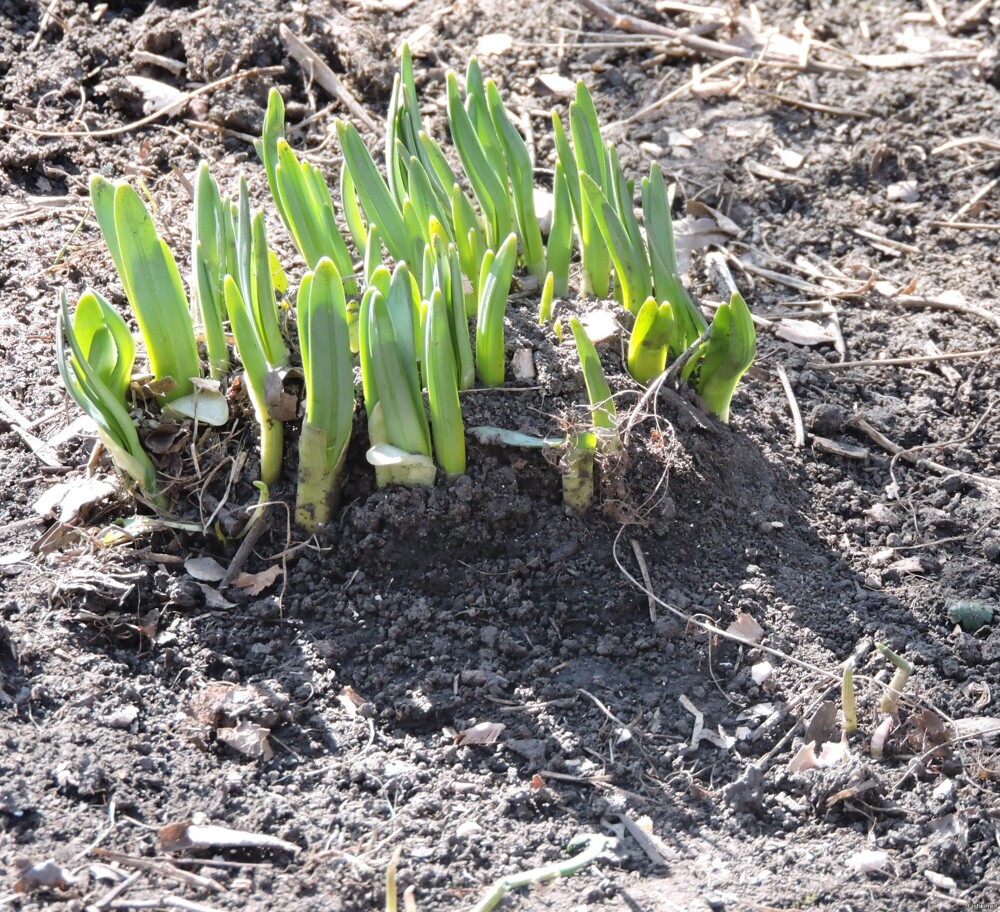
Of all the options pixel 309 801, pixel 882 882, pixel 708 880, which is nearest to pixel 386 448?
pixel 309 801

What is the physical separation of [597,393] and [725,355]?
0.37 m

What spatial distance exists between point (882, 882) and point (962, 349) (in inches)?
64.3

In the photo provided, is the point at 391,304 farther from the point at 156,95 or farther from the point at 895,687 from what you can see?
the point at 156,95

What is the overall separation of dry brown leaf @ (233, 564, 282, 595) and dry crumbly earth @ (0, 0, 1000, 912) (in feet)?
0.04

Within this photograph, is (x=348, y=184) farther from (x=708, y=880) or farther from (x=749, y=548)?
(x=708, y=880)

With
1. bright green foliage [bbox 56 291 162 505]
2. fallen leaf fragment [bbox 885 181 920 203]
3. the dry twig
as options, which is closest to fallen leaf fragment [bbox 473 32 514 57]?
the dry twig

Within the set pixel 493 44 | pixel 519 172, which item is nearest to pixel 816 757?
pixel 519 172

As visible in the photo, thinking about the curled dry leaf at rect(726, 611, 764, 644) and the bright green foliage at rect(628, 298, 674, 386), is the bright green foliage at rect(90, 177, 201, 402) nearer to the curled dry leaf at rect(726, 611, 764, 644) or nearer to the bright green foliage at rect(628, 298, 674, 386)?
the bright green foliage at rect(628, 298, 674, 386)

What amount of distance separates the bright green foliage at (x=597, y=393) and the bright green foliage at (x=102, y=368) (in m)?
0.85

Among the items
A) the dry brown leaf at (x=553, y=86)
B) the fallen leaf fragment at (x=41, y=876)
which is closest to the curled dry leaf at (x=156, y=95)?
the dry brown leaf at (x=553, y=86)

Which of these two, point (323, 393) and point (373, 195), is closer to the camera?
point (323, 393)

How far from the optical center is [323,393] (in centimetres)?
203

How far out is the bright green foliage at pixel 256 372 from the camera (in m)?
2.02

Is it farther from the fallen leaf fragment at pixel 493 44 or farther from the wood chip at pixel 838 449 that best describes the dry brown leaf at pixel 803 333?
the fallen leaf fragment at pixel 493 44
